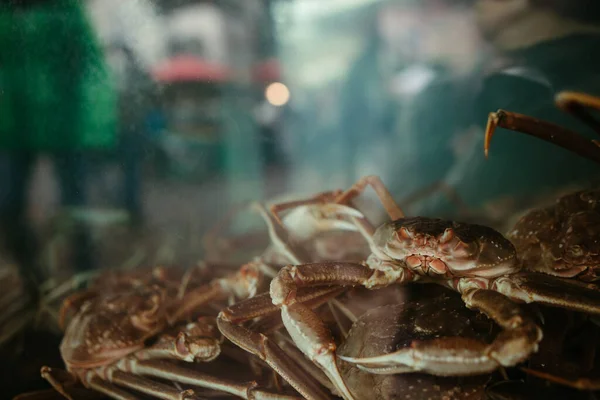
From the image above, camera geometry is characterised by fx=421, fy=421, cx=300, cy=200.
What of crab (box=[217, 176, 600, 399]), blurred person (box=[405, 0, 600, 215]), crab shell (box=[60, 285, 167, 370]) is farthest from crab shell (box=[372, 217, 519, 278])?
crab shell (box=[60, 285, 167, 370])

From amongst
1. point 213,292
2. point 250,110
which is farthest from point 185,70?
point 213,292

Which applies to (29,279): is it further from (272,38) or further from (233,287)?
(272,38)

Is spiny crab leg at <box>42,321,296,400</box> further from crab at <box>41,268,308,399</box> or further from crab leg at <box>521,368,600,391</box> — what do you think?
crab leg at <box>521,368,600,391</box>

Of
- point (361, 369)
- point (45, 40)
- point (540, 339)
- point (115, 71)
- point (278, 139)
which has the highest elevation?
point (45, 40)


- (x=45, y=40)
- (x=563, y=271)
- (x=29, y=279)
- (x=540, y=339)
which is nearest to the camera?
(x=540, y=339)

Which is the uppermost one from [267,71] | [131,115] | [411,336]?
[267,71]

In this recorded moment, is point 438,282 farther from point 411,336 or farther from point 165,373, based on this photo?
point 165,373

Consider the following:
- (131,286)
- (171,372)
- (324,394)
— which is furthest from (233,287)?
(131,286)
